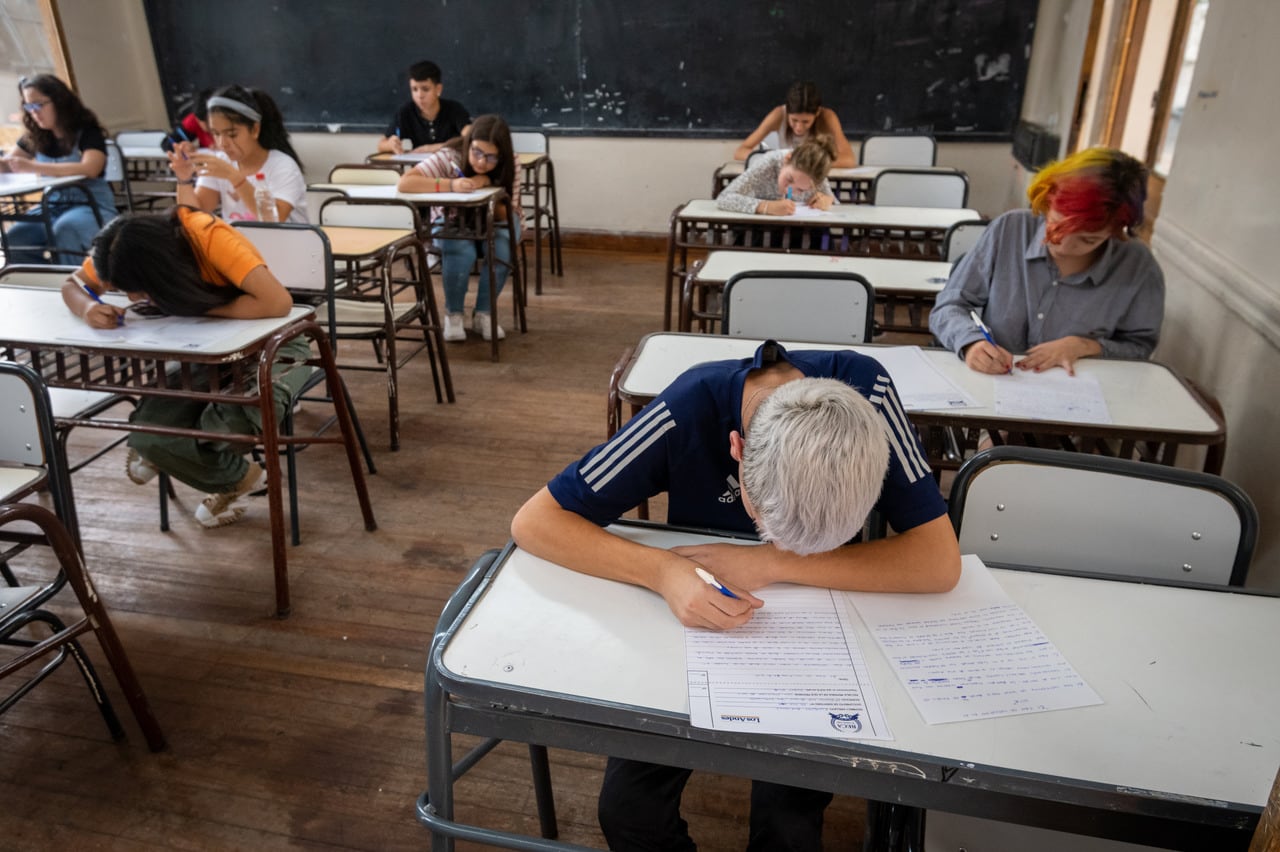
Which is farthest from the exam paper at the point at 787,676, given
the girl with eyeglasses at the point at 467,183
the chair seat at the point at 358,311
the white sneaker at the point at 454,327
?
the white sneaker at the point at 454,327

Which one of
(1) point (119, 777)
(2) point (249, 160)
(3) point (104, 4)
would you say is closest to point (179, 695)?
(1) point (119, 777)

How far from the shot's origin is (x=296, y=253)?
264cm

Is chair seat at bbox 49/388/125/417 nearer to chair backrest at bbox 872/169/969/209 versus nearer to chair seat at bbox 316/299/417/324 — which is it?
chair seat at bbox 316/299/417/324

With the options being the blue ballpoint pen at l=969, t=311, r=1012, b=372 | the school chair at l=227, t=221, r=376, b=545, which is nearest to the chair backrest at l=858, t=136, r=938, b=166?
the blue ballpoint pen at l=969, t=311, r=1012, b=372

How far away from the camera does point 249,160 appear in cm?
309

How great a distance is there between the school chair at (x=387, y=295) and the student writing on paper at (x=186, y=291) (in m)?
0.67

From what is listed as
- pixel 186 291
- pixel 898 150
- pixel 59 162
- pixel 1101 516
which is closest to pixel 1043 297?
pixel 1101 516

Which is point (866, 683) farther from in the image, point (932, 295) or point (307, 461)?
point (307, 461)

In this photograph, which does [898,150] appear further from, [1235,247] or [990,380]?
[990,380]

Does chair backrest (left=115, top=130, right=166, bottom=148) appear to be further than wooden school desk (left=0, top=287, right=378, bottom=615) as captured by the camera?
Yes

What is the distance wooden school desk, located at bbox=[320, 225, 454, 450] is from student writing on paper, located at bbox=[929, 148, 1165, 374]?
1.87 metres

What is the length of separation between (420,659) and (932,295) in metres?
1.83

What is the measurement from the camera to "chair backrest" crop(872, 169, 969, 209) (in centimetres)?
A: 399

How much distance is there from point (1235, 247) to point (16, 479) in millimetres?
2843
